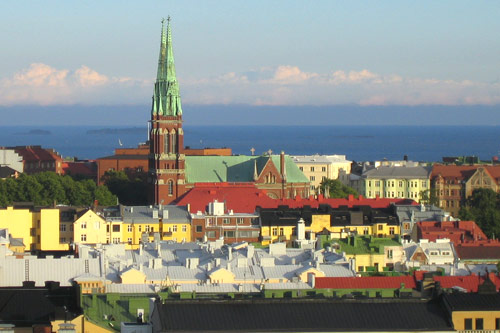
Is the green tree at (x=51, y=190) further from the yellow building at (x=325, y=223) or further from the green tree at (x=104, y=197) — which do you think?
the yellow building at (x=325, y=223)

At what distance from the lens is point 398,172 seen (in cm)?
15675

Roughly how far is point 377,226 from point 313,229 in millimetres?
4448

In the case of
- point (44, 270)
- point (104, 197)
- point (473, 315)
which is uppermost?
point (104, 197)

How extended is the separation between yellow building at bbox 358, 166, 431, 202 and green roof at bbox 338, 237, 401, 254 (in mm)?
64274

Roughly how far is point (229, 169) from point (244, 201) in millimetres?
25111

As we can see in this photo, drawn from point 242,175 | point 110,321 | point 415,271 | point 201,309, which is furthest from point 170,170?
point 201,309

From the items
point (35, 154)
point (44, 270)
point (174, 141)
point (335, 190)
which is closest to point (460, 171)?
point (335, 190)

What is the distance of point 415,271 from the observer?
6944cm

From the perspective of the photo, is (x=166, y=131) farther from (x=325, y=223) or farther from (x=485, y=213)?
(x=325, y=223)

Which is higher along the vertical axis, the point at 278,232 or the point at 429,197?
the point at 429,197

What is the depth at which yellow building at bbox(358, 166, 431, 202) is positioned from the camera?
501 feet

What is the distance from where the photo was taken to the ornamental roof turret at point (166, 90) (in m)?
133

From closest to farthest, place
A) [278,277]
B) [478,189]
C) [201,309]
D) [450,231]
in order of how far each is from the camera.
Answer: [201,309] < [278,277] < [450,231] < [478,189]

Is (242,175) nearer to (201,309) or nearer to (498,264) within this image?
(498,264)
